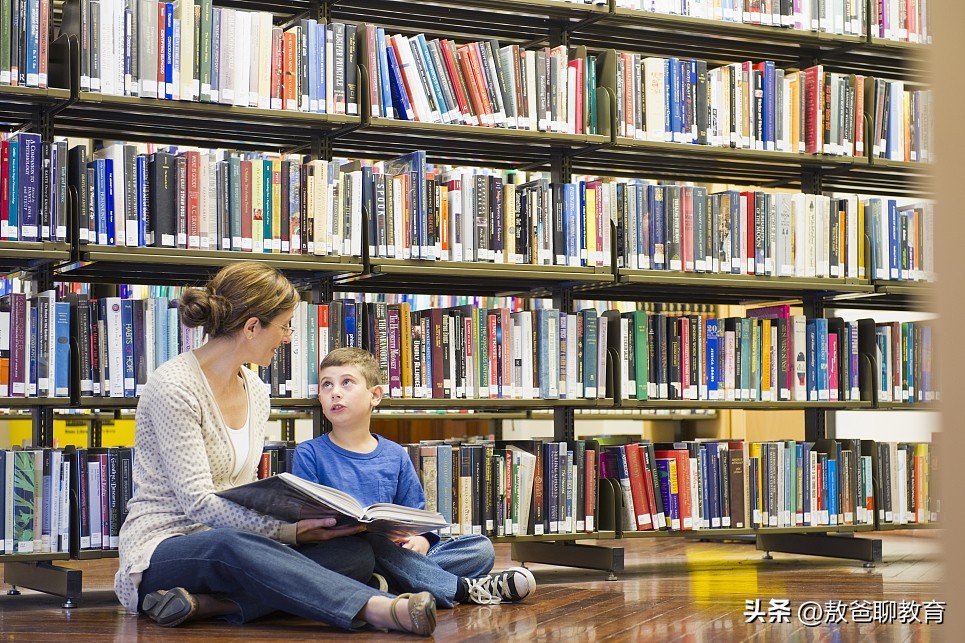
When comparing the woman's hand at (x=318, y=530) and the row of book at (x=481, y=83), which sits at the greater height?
the row of book at (x=481, y=83)

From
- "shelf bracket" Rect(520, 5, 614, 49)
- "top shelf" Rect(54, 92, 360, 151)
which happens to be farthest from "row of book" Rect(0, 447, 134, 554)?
"shelf bracket" Rect(520, 5, 614, 49)

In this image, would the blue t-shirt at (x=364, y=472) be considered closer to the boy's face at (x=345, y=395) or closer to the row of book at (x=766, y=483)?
the boy's face at (x=345, y=395)

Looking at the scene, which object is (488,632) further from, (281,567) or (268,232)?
(268,232)

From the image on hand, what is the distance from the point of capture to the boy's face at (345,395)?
3.29m

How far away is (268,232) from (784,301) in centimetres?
234

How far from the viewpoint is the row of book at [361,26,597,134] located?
3938 mm

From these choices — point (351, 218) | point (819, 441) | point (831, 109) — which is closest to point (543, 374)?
point (351, 218)

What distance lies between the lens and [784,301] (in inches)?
200

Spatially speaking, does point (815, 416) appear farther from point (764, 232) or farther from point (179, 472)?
point (179, 472)

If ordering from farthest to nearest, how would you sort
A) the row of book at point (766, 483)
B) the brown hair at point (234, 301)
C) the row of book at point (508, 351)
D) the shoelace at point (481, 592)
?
the row of book at point (766, 483) < the row of book at point (508, 351) < the shoelace at point (481, 592) < the brown hair at point (234, 301)

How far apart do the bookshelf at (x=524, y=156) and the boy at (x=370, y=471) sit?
1.40 feet

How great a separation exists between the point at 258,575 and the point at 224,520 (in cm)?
16

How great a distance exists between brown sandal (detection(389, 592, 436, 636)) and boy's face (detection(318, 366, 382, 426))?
2.57 ft

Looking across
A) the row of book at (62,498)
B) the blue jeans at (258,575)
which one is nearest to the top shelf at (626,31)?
the row of book at (62,498)
